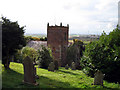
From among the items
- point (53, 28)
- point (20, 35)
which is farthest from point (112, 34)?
point (53, 28)

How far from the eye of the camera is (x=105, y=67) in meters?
14.0

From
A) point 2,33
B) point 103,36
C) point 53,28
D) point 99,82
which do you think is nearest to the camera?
point 99,82

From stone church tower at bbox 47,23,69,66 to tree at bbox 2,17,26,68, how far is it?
26251 millimetres

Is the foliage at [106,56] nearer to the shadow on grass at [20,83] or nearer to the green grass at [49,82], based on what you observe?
the green grass at [49,82]

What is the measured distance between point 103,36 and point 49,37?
91.4ft

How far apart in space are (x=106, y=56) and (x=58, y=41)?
92.3 ft

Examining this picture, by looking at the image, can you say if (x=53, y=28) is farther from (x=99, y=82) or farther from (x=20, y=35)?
(x=99, y=82)

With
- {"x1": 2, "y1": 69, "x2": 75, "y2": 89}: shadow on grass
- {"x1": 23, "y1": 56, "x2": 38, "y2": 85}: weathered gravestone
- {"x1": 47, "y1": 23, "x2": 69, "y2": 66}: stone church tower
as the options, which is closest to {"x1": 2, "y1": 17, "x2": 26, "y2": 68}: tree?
{"x1": 2, "y1": 69, "x2": 75, "y2": 89}: shadow on grass

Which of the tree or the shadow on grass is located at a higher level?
the tree

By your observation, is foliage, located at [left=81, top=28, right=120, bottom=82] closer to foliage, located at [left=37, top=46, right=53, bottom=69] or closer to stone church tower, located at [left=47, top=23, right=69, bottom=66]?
foliage, located at [left=37, top=46, right=53, bottom=69]

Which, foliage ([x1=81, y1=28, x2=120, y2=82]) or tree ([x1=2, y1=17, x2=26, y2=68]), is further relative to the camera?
tree ([x1=2, y1=17, x2=26, y2=68])

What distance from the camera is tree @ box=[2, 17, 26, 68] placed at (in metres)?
14.2

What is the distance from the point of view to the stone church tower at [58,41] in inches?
1641

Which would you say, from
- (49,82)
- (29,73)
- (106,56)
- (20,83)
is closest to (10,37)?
(29,73)
